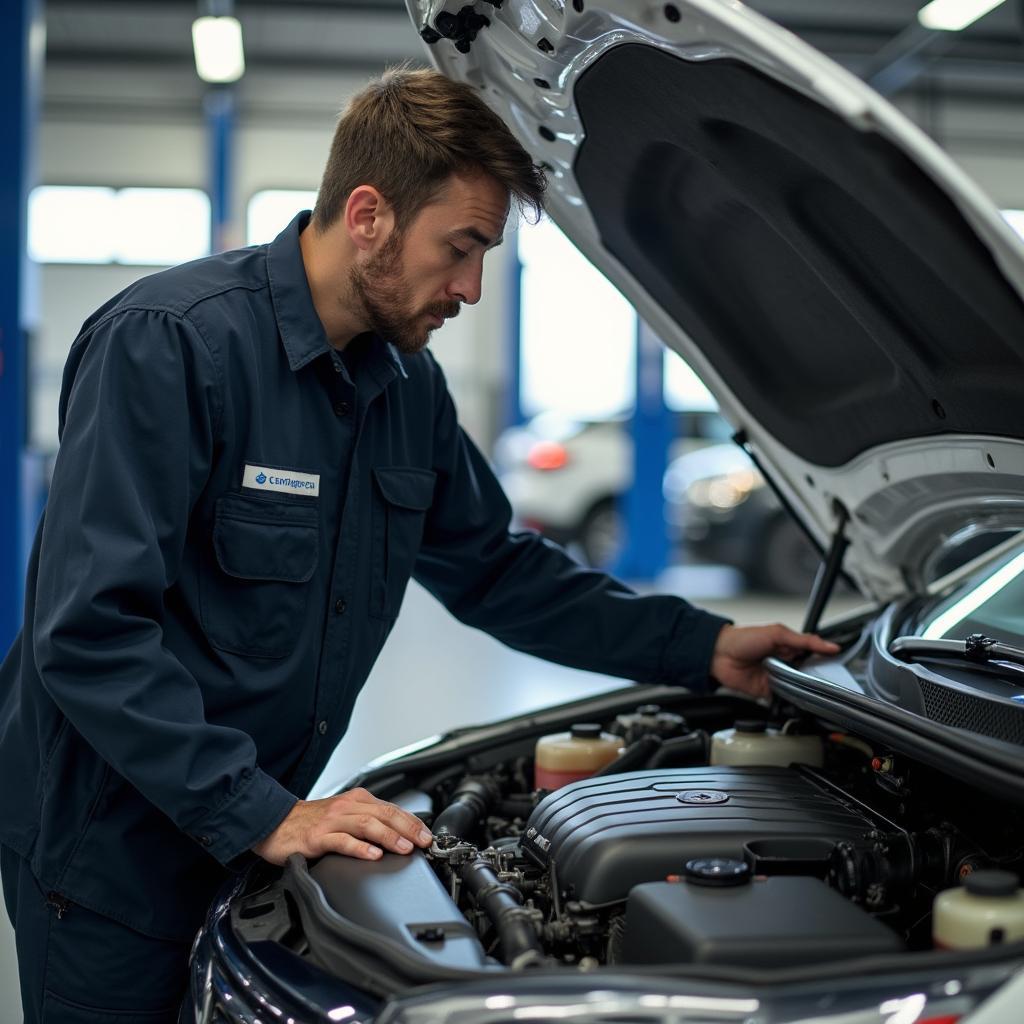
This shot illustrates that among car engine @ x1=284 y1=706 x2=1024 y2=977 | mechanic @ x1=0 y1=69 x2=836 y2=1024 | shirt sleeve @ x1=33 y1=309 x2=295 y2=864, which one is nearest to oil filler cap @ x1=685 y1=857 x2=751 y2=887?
car engine @ x1=284 y1=706 x2=1024 y2=977

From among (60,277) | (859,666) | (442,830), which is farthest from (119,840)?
(60,277)

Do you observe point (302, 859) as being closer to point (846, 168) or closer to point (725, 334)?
point (846, 168)

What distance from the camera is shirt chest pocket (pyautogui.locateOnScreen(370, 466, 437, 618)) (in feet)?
6.15

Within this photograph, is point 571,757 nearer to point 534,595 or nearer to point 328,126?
point 534,595

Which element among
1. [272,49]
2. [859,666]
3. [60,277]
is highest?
[272,49]

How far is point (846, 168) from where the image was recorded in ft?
Answer: 4.58

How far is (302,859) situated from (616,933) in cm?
37

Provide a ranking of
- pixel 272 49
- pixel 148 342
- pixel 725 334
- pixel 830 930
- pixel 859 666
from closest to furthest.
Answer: pixel 830 930, pixel 148 342, pixel 859 666, pixel 725 334, pixel 272 49

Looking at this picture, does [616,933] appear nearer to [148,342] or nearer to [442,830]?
[442,830]

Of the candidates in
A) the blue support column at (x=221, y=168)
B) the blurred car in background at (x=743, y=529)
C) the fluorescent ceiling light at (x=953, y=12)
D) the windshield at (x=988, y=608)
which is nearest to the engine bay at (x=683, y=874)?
the windshield at (x=988, y=608)

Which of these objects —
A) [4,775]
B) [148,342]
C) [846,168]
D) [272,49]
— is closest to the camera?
[846,168]

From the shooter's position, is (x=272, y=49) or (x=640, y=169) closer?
(x=640, y=169)

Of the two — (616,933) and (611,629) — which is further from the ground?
(611,629)

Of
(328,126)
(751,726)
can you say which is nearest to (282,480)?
(751,726)
